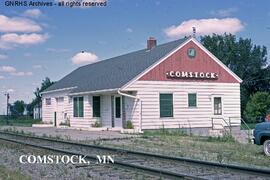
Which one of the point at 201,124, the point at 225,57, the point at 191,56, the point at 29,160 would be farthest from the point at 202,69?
the point at 225,57

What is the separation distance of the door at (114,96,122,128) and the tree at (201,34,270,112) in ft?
99.0

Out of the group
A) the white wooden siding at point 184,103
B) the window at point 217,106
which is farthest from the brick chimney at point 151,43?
the window at point 217,106

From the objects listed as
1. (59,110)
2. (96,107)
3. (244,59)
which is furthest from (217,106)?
(244,59)

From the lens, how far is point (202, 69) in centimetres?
3117

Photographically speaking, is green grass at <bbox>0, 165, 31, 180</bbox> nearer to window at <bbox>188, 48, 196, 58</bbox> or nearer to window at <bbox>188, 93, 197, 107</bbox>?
window at <bbox>188, 93, 197, 107</bbox>

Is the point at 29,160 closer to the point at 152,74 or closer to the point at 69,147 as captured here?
the point at 69,147

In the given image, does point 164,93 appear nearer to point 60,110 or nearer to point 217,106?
point 217,106

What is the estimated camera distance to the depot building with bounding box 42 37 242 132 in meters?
28.5

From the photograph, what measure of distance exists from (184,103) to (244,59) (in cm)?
3325

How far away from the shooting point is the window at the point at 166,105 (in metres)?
29.2

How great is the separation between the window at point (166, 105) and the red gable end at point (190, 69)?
1121 mm

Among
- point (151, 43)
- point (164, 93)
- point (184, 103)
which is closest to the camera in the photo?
point (164, 93)

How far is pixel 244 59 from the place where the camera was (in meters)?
61.0

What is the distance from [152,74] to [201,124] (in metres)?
4.95
